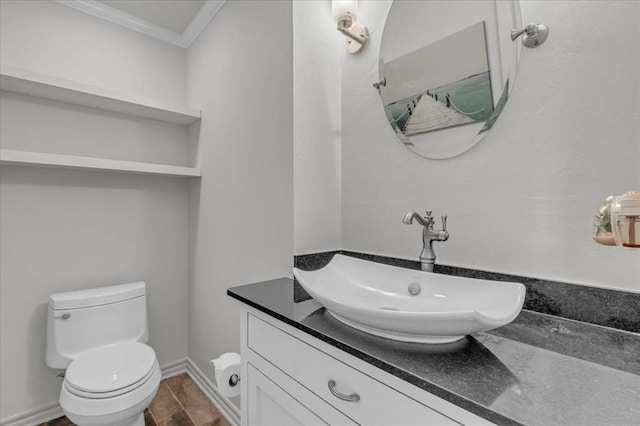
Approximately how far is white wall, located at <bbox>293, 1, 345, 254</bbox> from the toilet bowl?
3.16 feet

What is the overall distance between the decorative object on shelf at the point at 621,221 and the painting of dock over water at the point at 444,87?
484 millimetres

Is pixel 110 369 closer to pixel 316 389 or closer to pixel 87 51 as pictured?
pixel 316 389

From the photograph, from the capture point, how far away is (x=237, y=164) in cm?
162

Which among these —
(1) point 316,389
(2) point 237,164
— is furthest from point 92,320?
(1) point 316,389

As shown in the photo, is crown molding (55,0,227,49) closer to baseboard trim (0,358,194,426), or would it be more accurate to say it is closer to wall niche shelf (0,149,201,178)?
wall niche shelf (0,149,201,178)

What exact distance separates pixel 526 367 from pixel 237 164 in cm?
146

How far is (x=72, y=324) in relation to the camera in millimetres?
1604

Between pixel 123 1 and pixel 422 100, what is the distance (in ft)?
6.40

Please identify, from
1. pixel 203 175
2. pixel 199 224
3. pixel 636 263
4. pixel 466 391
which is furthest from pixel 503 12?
pixel 199 224


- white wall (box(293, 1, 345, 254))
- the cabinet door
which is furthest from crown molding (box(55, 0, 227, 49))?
the cabinet door

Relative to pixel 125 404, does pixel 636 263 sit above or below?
above

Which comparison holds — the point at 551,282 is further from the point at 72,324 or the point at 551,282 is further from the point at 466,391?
the point at 72,324

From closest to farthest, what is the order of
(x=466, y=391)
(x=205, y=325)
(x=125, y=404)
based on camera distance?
(x=466, y=391), (x=125, y=404), (x=205, y=325)

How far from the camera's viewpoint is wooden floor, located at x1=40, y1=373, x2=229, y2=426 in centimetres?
167
